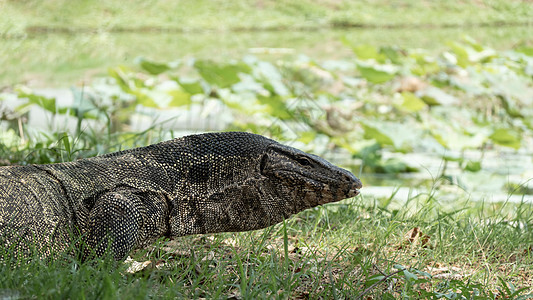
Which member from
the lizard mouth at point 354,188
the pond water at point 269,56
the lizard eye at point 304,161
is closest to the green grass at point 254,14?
the pond water at point 269,56

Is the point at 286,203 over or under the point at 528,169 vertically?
over

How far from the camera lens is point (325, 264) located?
2721mm

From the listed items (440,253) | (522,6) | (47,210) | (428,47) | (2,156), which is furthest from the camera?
(522,6)

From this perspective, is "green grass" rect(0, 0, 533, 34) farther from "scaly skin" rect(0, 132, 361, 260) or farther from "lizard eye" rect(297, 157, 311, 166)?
"lizard eye" rect(297, 157, 311, 166)

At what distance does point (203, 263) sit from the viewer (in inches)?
103

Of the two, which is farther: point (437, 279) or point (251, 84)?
point (251, 84)

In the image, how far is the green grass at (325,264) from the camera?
6.75ft

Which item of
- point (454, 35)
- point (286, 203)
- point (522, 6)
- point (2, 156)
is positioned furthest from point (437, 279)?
point (522, 6)

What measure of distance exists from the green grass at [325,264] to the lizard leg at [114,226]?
2.4 inches

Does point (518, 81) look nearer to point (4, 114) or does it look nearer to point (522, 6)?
point (4, 114)

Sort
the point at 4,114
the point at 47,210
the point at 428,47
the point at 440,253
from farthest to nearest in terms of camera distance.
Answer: the point at 428,47 → the point at 4,114 → the point at 440,253 → the point at 47,210

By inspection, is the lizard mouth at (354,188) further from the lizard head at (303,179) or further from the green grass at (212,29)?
the green grass at (212,29)

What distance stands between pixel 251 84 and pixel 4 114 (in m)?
2.17

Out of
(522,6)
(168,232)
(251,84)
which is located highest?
(168,232)
